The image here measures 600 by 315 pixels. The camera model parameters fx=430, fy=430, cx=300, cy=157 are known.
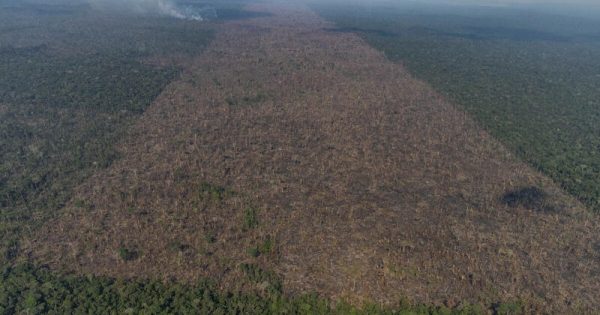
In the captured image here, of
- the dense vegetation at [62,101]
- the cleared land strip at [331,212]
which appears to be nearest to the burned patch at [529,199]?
the cleared land strip at [331,212]

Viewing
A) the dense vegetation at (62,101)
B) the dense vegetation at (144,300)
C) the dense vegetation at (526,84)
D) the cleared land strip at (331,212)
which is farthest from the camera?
the dense vegetation at (526,84)

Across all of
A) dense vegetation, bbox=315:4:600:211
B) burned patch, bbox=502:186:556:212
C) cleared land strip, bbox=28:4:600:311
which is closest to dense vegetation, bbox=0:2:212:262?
cleared land strip, bbox=28:4:600:311

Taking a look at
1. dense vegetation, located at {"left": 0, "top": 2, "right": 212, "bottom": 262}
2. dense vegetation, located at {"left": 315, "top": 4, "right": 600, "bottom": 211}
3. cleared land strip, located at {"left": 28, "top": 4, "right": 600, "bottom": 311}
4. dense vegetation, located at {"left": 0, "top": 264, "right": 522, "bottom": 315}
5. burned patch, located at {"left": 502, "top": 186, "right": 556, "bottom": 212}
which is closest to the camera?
dense vegetation, located at {"left": 0, "top": 264, "right": 522, "bottom": 315}

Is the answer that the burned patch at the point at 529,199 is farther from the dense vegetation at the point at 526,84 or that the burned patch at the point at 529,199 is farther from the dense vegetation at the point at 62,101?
the dense vegetation at the point at 62,101

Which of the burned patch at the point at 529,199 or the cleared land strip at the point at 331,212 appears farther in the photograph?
the burned patch at the point at 529,199

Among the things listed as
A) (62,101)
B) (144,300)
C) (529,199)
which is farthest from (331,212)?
(62,101)

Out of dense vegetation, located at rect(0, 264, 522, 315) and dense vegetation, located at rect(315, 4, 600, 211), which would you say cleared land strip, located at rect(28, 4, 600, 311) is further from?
dense vegetation, located at rect(315, 4, 600, 211)
